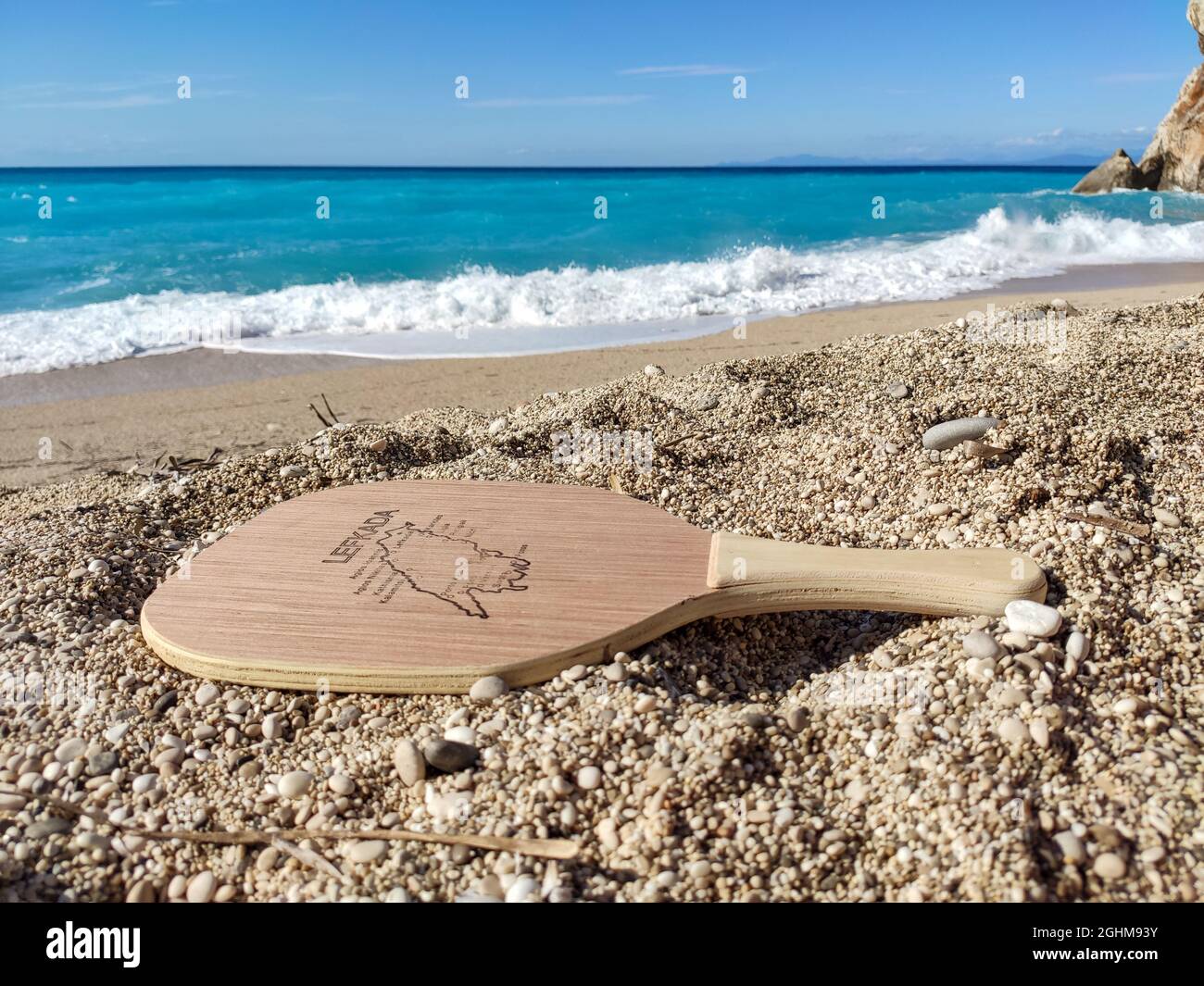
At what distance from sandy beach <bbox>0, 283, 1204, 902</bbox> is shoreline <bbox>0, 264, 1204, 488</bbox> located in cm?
153

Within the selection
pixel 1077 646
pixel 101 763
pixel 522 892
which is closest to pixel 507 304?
pixel 101 763

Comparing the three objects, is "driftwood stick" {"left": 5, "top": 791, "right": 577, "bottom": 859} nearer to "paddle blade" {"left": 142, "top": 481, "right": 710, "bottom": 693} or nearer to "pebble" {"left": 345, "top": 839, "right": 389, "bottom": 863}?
"pebble" {"left": 345, "top": 839, "right": 389, "bottom": 863}

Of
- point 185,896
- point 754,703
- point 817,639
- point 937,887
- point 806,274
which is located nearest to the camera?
point 937,887

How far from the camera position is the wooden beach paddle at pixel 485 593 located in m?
2.03

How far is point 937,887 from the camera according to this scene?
1.47m

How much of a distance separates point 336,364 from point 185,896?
5427 millimetres

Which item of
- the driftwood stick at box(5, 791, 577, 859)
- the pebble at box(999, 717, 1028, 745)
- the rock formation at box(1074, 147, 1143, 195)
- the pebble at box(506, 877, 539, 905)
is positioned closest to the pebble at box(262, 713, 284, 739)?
the driftwood stick at box(5, 791, 577, 859)

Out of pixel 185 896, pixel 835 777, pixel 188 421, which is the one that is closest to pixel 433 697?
pixel 185 896

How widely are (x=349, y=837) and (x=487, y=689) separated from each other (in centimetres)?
43

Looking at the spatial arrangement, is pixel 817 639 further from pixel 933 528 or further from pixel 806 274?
pixel 806 274

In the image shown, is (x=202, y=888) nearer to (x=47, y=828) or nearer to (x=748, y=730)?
(x=47, y=828)

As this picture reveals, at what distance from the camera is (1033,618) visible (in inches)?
79.2

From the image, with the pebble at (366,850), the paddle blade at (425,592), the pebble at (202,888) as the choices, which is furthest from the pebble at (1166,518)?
the pebble at (202,888)

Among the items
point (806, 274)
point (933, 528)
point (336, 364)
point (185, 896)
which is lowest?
point (185, 896)
